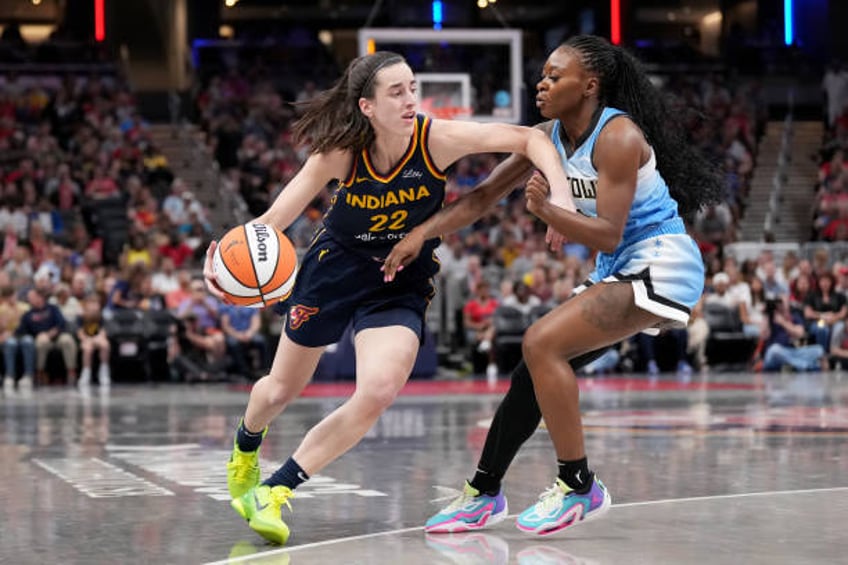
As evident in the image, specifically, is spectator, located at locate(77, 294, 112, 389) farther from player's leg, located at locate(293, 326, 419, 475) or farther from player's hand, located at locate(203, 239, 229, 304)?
player's leg, located at locate(293, 326, 419, 475)

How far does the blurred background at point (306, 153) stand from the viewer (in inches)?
692

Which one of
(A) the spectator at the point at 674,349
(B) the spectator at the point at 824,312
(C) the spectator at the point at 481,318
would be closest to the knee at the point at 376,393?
(C) the spectator at the point at 481,318

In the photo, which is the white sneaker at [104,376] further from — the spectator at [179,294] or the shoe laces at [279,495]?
the shoe laces at [279,495]

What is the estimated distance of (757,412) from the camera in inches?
465

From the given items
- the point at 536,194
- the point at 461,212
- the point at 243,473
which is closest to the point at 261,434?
the point at 243,473

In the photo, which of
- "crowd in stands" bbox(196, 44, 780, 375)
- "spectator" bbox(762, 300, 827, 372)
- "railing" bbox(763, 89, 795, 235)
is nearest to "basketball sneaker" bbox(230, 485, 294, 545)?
"crowd in stands" bbox(196, 44, 780, 375)

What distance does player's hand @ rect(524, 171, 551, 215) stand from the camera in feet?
18.2

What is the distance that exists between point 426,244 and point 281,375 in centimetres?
81

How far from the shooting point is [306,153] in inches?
447

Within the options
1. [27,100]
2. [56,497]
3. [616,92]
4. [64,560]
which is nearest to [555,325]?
[616,92]

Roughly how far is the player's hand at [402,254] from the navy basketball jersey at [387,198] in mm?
129

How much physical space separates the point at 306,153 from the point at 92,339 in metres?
6.61

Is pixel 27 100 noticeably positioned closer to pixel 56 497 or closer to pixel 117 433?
pixel 117 433

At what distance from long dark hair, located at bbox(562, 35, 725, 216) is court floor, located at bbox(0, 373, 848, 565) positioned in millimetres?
1379
